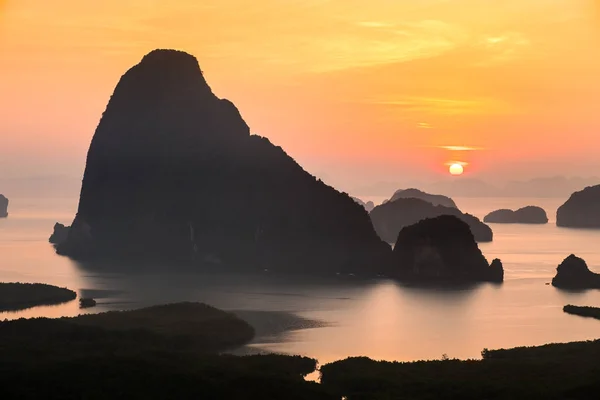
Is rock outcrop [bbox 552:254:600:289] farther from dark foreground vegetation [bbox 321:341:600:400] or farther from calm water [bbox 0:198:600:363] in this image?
dark foreground vegetation [bbox 321:341:600:400]

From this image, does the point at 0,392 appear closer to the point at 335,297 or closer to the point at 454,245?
the point at 335,297

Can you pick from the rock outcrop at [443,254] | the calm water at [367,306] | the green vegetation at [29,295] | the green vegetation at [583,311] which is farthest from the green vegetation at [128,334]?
the rock outcrop at [443,254]

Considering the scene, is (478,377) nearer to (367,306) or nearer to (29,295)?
(367,306)

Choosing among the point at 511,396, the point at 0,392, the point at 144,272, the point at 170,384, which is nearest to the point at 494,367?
the point at 511,396

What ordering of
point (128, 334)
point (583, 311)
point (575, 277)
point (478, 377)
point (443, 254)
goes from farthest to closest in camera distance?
point (443, 254) → point (575, 277) → point (583, 311) → point (128, 334) → point (478, 377)

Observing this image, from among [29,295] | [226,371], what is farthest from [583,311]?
[29,295]

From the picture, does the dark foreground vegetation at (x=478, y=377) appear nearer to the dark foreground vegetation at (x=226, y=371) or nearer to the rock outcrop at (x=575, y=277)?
the dark foreground vegetation at (x=226, y=371)

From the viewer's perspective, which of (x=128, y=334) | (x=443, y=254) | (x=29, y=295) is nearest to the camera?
(x=128, y=334)
